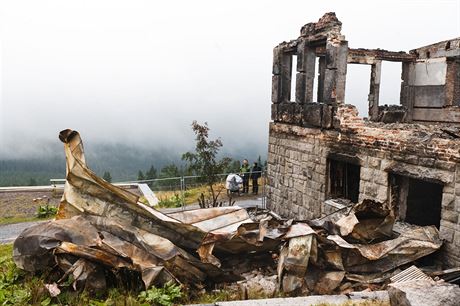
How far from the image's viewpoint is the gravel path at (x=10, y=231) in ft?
42.5

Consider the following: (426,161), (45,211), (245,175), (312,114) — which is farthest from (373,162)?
(45,211)

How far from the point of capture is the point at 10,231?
45.8ft

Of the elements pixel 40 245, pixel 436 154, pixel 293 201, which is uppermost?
pixel 436 154

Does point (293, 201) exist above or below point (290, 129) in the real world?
below

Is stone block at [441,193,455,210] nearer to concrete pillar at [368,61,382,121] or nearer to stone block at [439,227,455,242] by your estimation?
stone block at [439,227,455,242]

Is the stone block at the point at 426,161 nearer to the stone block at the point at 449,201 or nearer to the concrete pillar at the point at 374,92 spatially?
the stone block at the point at 449,201

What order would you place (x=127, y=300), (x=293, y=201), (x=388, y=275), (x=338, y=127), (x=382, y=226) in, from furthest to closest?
(x=293, y=201)
(x=338, y=127)
(x=382, y=226)
(x=388, y=275)
(x=127, y=300)

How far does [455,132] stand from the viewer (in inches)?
314

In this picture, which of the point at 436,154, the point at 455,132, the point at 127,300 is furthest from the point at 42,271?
the point at 455,132

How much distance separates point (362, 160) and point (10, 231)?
Result: 11.6 metres

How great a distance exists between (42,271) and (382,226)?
591cm

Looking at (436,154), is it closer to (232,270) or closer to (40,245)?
(232,270)

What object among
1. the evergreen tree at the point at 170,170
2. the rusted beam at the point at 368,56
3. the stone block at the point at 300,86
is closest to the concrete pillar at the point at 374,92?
the rusted beam at the point at 368,56

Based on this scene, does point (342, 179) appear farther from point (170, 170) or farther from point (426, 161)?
point (170, 170)
